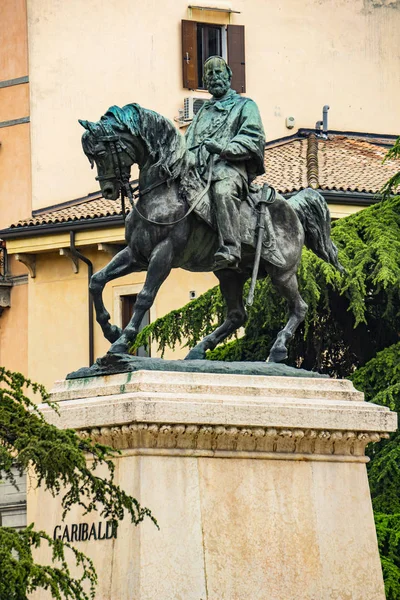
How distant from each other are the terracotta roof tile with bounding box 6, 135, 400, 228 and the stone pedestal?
1841cm

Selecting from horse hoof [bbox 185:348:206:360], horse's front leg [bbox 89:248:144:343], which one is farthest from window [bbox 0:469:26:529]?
horse's front leg [bbox 89:248:144:343]

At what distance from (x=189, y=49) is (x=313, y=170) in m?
5.53

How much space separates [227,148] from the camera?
1354 centimetres

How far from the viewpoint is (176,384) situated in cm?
1273

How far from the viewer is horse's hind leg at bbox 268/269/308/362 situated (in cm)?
1403

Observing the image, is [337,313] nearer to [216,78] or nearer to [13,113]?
[216,78]

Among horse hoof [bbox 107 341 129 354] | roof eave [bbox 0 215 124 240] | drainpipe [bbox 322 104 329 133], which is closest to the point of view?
horse hoof [bbox 107 341 129 354]

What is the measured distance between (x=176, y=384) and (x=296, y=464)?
3.71 feet

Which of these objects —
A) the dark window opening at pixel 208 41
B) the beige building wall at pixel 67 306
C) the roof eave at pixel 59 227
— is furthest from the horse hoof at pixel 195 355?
the dark window opening at pixel 208 41

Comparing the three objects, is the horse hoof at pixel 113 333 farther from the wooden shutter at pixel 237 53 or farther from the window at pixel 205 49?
the wooden shutter at pixel 237 53

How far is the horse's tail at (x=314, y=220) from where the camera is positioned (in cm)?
1442

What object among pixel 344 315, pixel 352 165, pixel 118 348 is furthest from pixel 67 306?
pixel 118 348

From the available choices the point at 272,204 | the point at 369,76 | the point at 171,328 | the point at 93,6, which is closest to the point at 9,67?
the point at 93,6

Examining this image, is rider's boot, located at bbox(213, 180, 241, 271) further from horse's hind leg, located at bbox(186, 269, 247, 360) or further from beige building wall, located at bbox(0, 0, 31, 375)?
beige building wall, located at bbox(0, 0, 31, 375)
